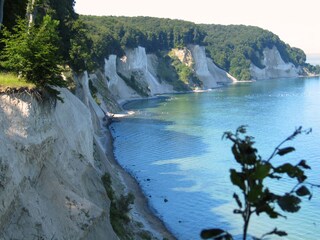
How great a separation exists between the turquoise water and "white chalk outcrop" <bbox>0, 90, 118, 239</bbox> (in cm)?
1270

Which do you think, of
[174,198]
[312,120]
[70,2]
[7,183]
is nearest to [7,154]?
[7,183]

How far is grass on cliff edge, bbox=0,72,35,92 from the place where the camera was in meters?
17.4

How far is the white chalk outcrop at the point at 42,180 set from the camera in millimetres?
14930

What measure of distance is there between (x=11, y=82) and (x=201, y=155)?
3786 cm

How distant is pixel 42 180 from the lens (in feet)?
58.3

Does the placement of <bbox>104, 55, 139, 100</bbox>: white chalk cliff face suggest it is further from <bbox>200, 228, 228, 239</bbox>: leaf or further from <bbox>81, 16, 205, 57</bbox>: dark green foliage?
<bbox>200, 228, 228, 239</bbox>: leaf

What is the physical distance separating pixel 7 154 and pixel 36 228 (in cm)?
267

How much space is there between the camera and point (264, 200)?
185 inches

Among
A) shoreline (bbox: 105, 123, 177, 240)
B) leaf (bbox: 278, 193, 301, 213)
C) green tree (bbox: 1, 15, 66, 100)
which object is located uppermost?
green tree (bbox: 1, 15, 66, 100)

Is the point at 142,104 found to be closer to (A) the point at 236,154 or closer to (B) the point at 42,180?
(B) the point at 42,180

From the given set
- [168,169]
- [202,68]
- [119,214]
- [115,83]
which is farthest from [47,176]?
[202,68]

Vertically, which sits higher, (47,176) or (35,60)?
(35,60)

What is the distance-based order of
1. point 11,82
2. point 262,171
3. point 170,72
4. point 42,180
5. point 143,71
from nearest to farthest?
point 262,171, point 42,180, point 11,82, point 143,71, point 170,72

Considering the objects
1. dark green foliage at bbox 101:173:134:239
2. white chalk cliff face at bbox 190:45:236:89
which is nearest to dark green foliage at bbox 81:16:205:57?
white chalk cliff face at bbox 190:45:236:89
